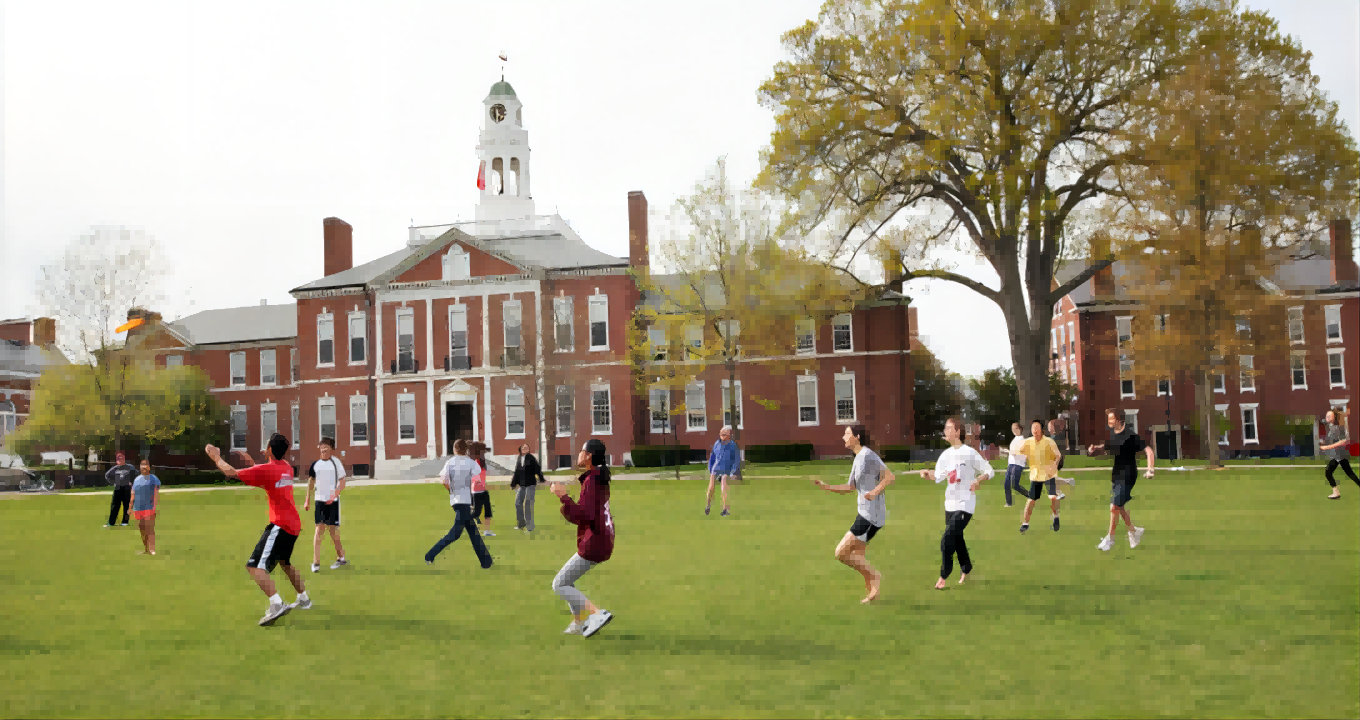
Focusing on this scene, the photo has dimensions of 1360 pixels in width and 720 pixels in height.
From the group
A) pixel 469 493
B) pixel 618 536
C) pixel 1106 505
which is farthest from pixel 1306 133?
pixel 469 493

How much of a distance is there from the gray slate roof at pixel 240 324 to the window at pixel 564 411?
63.7 ft

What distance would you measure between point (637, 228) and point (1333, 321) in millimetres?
38517

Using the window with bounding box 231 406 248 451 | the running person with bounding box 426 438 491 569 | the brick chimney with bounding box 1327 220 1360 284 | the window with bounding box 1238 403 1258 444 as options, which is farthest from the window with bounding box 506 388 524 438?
the running person with bounding box 426 438 491 569

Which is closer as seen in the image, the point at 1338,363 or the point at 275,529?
the point at 275,529

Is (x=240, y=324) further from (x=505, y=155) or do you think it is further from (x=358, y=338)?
(x=505, y=155)

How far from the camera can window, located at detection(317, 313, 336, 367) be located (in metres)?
59.4

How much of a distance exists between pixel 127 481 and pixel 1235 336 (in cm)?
3241

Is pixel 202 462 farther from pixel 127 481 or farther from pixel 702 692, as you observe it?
pixel 702 692

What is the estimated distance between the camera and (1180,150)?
107ft

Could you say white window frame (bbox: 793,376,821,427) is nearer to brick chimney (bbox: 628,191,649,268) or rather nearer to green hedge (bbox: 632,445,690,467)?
green hedge (bbox: 632,445,690,467)

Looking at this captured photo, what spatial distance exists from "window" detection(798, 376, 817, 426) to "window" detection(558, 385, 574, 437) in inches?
441

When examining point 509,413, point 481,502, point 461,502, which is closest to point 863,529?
point 461,502

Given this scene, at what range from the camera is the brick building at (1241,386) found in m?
60.7

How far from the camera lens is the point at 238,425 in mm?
65375
